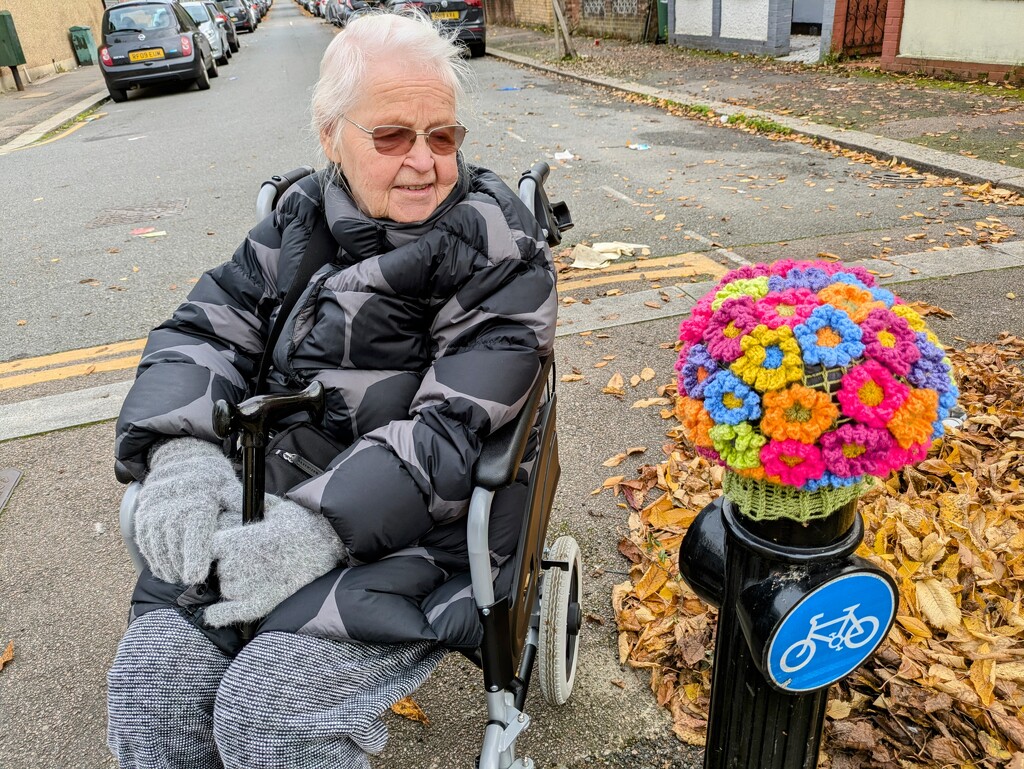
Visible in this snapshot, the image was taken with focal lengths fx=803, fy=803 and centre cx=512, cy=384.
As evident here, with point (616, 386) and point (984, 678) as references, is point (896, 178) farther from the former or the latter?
point (984, 678)

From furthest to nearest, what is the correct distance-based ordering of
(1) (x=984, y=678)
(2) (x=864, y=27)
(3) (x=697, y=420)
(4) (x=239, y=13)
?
(4) (x=239, y=13) → (2) (x=864, y=27) → (1) (x=984, y=678) → (3) (x=697, y=420)

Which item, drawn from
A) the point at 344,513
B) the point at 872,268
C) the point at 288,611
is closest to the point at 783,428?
the point at 344,513

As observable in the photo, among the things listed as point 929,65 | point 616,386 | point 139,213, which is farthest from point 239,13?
point 616,386

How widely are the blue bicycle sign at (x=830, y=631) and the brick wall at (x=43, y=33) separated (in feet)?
71.1

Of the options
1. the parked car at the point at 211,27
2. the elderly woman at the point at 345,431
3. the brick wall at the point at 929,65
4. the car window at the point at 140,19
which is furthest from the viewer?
the parked car at the point at 211,27

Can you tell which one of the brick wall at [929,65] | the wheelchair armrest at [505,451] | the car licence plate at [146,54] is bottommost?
the brick wall at [929,65]

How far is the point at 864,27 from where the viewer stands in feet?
43.4

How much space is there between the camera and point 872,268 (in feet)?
15.8

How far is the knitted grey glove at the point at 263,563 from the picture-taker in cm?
156

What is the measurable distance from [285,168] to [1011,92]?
8.66 m

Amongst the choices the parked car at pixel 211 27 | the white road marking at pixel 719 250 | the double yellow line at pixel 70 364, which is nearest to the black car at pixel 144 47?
the parked car at pixel 211 27

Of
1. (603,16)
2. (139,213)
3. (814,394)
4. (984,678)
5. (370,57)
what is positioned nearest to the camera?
(814,394)

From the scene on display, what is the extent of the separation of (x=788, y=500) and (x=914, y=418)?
0.21 metres

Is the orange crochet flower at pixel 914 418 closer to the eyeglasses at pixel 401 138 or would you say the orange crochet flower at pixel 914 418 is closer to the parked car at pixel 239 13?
the eyeglasses at pixel 401 138
